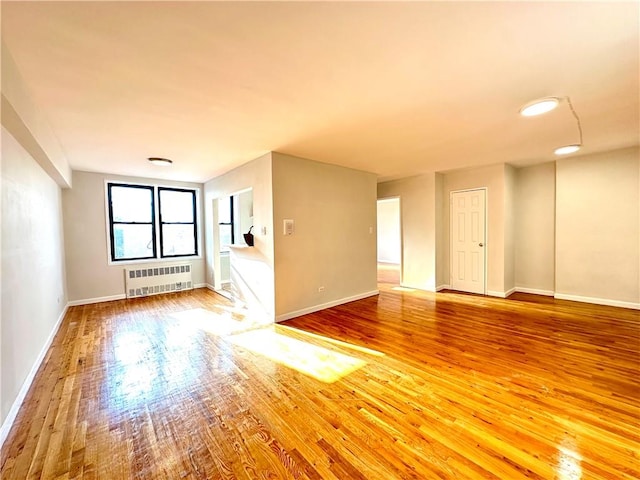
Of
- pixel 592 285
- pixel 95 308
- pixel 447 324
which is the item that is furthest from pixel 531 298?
pixel 95 308

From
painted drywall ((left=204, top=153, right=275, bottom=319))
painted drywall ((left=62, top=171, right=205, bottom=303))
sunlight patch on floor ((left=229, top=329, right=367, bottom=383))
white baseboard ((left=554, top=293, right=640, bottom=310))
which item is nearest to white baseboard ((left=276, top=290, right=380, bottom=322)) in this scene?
painted drywall ((left=204, top=153, right=275, bottom=319))

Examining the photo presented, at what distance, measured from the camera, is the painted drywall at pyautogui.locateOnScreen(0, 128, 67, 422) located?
2055 mm

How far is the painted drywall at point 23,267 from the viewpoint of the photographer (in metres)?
2.06

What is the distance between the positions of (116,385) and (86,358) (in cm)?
86

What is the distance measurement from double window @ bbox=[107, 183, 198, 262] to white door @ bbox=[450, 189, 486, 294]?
5733 millimetres

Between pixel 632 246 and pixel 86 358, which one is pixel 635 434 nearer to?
pixel 632 246

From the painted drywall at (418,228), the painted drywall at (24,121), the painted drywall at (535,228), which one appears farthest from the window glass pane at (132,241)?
the painted drywall at (535,228)

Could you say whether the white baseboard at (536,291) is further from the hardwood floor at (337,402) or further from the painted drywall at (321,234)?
the painted drywall at (321,234)

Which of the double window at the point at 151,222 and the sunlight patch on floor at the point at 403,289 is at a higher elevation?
the double window at the point at 151,222

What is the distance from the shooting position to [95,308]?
15.6 feet

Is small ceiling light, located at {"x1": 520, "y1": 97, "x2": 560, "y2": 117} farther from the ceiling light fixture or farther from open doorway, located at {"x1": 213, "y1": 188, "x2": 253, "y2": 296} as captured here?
open doorway, located at {"x1": 213, "y1": 188, "x2": 253, "y2": 296}

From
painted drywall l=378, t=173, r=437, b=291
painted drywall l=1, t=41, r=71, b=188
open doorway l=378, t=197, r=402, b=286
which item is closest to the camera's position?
painted drywall l=1, t=41, r=71, b=188

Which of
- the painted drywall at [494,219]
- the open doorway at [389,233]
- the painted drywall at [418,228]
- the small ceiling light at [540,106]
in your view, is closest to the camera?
the small ceiling light at [540,106]

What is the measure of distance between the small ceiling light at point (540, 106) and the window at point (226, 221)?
5.64m
